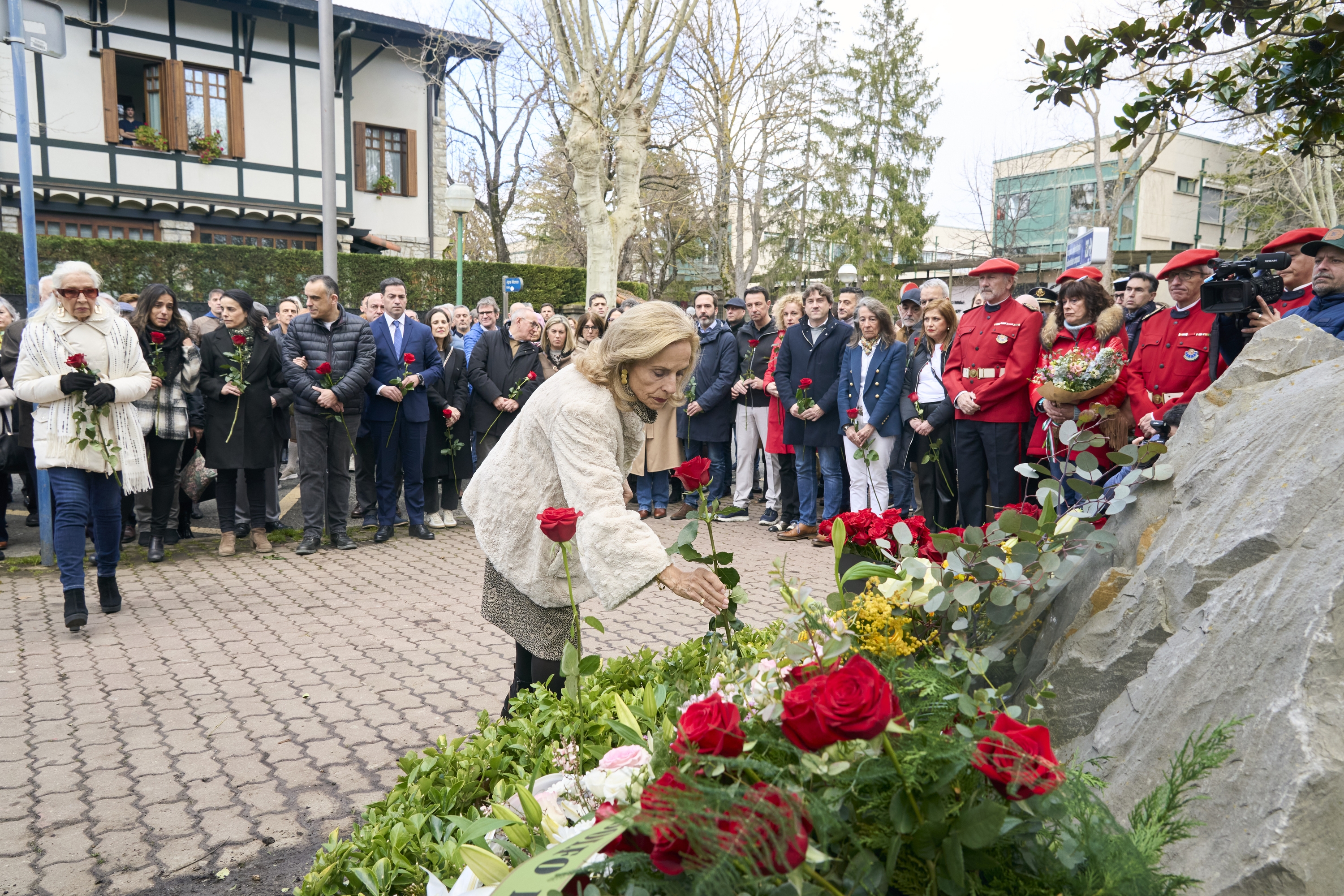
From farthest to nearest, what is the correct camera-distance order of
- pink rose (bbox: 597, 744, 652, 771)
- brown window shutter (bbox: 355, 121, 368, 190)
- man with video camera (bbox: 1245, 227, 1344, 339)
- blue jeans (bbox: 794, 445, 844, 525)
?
brown window shutter (bbox: 355, 121, 368, 190) < blue jeans (bbox: 794, 445, 844, 525) < man with video camera (bbox: 1245, 227, 1344, 339) < pink rose (bbox: 597, 744, 652, 771)

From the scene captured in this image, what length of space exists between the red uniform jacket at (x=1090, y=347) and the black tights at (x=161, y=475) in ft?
22.9

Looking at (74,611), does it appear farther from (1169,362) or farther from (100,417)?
(1169,362)

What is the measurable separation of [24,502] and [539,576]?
995cm

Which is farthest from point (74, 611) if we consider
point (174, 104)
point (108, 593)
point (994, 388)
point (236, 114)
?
point (236, 114)

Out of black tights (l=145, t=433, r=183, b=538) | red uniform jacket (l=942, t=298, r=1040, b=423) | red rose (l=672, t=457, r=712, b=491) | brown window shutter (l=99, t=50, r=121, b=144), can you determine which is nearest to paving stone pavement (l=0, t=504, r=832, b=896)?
black tights (l=145, t=433, r=183, b=538)

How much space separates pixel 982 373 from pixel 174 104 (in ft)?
66.1

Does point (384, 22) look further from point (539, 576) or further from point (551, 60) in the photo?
point (539, 576)

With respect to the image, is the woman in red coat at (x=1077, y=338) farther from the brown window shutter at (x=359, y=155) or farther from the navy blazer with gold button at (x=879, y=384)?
the brown window shutter at (x=359, y=155)

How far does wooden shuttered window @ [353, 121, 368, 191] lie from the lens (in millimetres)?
22828

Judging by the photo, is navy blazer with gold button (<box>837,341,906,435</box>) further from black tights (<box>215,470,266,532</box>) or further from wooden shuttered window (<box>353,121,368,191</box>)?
wooden shuttered window (<box>353,121,368,191</box>)

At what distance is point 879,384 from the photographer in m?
8.21

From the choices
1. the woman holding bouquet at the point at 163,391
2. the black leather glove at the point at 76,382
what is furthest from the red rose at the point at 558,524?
the woman holding bouquet at the point at 163,391

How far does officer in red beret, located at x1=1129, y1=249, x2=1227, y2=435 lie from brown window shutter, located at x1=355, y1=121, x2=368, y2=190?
21.1 meters

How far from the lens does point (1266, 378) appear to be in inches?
105
